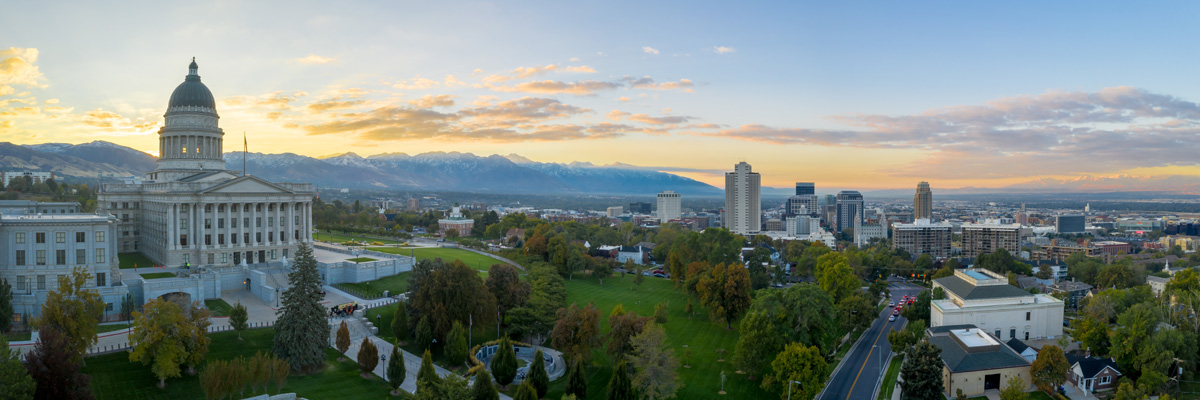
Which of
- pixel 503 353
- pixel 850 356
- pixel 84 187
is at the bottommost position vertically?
pixel 850 356

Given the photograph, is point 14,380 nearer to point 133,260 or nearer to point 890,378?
point 133,260

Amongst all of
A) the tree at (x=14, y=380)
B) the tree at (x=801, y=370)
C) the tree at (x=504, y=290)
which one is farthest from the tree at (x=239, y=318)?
the tree at (x=801, y=370)

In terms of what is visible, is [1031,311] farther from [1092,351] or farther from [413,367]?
[413,367]

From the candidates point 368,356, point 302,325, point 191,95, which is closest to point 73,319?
point 302,325

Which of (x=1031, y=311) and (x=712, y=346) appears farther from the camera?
(x=1031, y=311)

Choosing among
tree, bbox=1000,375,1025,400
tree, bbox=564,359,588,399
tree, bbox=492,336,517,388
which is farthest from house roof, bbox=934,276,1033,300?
tree, bbox=492,336,517,388

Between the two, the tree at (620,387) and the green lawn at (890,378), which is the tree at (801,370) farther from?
the tree at (620,387)

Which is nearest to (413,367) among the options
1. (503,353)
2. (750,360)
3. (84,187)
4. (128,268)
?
(503,353)
